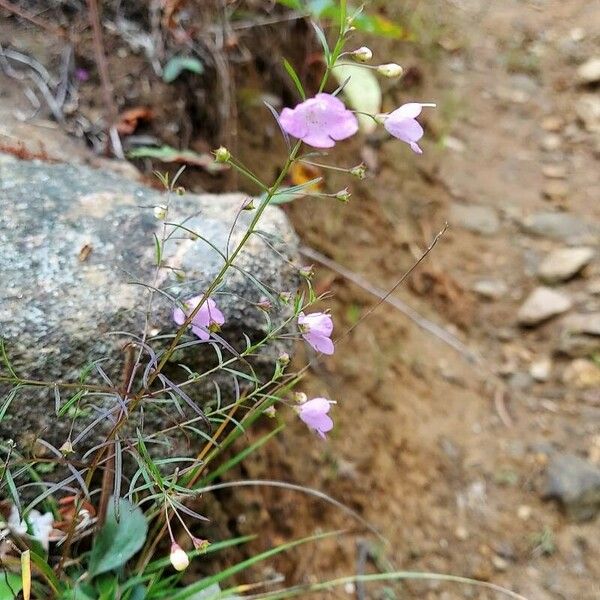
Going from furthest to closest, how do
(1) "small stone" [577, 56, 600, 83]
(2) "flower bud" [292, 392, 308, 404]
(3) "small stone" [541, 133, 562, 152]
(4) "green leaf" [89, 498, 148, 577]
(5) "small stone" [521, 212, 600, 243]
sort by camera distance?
(1) "small stone" [577, 56, 600, 83], (3) "small stone" [541, 133, 562, 152], (5) "small stone" [521, 212, 600, 243], (4) "green leaf" [89, 498, 148, 577], (2) "flower bud" [292, 392, 308, 404]

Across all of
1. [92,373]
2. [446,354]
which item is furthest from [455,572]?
[92,373]

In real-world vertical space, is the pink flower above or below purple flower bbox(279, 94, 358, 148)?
below

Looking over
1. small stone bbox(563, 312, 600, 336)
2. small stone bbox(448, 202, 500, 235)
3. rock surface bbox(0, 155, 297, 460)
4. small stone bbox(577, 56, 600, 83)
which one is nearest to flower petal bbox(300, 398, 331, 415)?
rock surface bbox(0, 155, 297, 460)

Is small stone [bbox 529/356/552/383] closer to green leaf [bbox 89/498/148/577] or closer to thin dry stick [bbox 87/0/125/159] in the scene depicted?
thin dry stick [bbox 87/0/125/159]

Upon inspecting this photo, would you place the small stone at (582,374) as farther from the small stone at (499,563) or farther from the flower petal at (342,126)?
the flower petal at (342,126)

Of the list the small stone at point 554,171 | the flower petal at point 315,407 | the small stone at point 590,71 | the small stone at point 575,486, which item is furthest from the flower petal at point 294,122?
the small stone at point 590,71

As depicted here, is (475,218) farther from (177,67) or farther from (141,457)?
(141,457)

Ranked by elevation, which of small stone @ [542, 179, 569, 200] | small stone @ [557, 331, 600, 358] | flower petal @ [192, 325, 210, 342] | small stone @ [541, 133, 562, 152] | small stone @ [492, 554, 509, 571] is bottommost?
small stone @ [492, 554, 509, 571]
